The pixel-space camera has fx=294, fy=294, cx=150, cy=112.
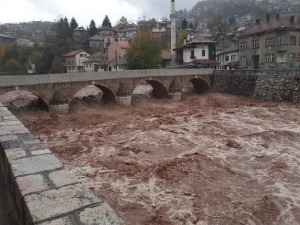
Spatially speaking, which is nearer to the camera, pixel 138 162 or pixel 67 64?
pixel 138 162

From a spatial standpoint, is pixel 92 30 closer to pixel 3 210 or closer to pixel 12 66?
pixel 12 66

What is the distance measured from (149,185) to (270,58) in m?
25.6

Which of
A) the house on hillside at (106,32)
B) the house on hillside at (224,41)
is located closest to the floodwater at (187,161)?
the house on hillside at (224,41)

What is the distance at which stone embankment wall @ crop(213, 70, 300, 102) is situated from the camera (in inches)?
788

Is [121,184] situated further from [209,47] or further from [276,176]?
[209,47]

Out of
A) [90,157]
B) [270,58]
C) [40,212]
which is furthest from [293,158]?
[270,58]

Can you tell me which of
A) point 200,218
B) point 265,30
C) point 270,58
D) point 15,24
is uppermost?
point 15,24

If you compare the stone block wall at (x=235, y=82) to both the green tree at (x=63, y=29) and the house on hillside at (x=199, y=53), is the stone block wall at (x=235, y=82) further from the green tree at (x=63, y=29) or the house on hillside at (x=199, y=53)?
the green tree at (x=63, y=29)

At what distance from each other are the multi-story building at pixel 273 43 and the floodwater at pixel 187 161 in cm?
1166

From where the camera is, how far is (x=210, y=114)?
58.1ft

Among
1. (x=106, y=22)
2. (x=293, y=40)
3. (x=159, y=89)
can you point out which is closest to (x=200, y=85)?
(x=159, y=89)

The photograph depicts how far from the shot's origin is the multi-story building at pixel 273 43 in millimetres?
27875

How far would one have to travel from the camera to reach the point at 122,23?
82.9 metres

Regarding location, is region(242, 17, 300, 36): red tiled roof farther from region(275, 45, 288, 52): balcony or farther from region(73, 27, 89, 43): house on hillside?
region(73, 27, 89, 43): house on hillside
